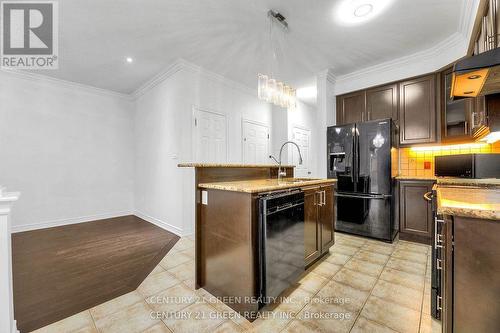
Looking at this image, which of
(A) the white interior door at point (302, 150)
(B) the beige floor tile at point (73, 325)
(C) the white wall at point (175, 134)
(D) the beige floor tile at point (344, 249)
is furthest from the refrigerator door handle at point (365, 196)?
(B) the beige floor tile at point (73, 325)

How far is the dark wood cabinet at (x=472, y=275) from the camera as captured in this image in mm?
825

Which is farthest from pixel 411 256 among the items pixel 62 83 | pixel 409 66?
pixel 62 83

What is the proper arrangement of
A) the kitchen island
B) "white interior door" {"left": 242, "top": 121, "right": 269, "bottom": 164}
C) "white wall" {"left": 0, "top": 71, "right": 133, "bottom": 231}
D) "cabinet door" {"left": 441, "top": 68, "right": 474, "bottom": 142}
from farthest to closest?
"white interior door" {"left": 242, "top": 121, "right": 269, "bottom": 164} < "white wall" {"left": 0, "top": 71, "right": 133, "bottom": 231} < "cabinet door" {"left": 441, "top": 68, "right": 474, "bottom": 142} < the kitchen island

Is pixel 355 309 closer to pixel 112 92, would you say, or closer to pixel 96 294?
pixel 96 294

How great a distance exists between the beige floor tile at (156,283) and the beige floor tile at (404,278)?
6.97 ft

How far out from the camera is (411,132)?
11.0ft

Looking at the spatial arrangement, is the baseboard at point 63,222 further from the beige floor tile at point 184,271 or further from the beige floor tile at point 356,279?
the beige floor tile at point 356,279

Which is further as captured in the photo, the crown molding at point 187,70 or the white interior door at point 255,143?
the white interior door at point 255,143

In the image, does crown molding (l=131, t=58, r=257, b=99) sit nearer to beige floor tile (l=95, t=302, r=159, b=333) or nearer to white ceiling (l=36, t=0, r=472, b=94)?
white ceiling (l=36, t=0, r=472, b=94)

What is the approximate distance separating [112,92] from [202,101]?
245 centimetres

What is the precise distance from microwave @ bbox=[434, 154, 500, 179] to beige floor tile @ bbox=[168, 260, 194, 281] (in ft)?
11.8

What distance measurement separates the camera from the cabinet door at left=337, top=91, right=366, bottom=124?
380 cm

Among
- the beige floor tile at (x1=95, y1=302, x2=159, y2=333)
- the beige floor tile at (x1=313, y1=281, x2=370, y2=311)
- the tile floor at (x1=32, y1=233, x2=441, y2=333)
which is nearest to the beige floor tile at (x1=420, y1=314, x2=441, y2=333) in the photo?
the tile floor at (x1=32, y1=233, x2=441, y2=333)

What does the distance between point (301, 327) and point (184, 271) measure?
1.36m
